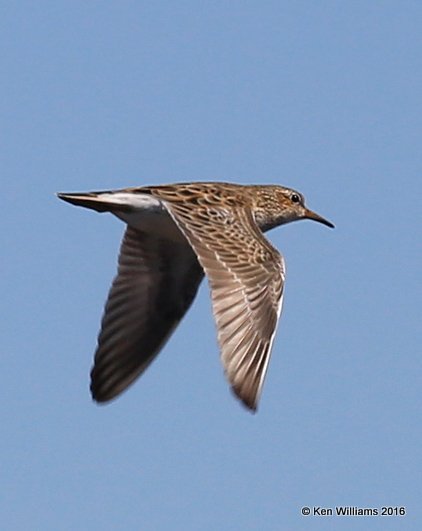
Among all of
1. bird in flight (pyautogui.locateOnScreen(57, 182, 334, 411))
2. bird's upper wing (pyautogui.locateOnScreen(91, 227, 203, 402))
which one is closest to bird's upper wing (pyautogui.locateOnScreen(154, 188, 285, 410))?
bird in flight (pyautogui.locateOnScreen(57, 182, 334, 411))

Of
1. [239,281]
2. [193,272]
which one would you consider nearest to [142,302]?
[193,272]

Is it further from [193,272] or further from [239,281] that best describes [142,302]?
[239,281]

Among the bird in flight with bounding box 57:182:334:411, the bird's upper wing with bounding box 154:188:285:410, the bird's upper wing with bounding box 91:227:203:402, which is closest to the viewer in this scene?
the bird's upper wing with bounding box 154:188:285:410

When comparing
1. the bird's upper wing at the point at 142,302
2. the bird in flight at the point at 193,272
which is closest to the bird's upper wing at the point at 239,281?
the bird in flight at the point at 193,272

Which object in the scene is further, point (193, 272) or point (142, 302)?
point (193, 272)

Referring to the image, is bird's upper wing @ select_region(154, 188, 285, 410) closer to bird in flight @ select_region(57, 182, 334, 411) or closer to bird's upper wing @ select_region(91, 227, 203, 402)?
bird in flight @ select_region(57, 182, 334, 411)

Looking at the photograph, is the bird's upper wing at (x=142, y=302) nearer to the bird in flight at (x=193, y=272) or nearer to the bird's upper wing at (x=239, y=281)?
the bird in flight at (x=193, y=272)

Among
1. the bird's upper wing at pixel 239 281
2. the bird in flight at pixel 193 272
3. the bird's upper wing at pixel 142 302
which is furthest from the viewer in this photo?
the bird's upper wing at pixel 142 302
